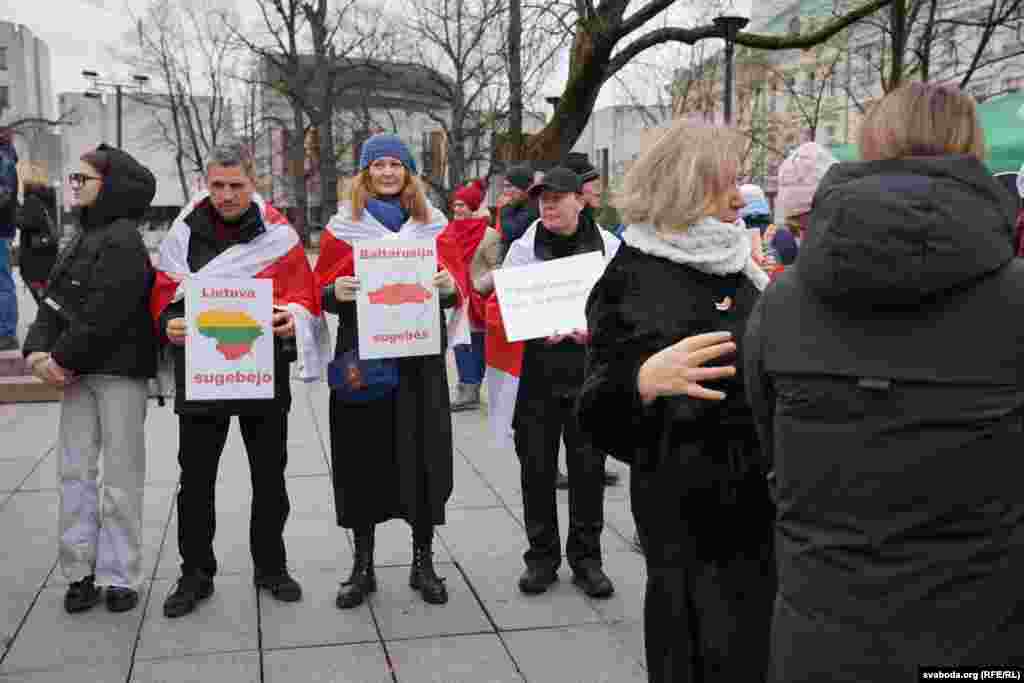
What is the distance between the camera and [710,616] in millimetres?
2434

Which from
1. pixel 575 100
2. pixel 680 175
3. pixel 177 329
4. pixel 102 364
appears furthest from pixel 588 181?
pixel 575 100

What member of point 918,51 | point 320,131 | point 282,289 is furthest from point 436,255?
point 320,131

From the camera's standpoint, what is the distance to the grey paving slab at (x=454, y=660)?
11.8 feet

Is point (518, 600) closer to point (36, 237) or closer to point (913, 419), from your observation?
point (913, 419)

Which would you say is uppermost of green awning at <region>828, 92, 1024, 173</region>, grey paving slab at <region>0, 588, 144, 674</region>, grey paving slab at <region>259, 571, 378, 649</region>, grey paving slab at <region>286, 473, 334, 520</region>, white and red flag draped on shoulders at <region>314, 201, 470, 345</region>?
green awning at <region>828, 92, 1024, 173</region>

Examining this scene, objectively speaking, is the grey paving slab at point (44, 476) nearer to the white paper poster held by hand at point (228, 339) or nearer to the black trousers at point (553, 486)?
the white paper poster held by hand at point (228, 339)

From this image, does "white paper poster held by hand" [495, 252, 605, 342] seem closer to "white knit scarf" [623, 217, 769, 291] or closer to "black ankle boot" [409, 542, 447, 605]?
"black ankle boot" [409, 542, 447, 605]

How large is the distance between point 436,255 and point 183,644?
6.46 ft

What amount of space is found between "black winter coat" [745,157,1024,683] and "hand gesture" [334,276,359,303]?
2736 mm

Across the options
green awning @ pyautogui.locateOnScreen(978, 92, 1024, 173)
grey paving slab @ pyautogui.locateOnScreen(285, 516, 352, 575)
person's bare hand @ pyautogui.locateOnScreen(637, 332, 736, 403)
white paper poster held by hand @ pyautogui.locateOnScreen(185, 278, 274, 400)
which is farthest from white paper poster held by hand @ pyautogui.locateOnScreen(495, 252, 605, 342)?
green awning @ pyautogui.locateOnScreen(978, 92, 1024, 173)

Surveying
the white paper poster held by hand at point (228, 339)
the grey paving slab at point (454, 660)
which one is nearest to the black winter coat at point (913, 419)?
the grey paving slab at point (454, 660)

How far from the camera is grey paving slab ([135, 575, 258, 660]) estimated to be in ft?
12.6

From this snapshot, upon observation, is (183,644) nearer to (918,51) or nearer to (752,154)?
(918,51)

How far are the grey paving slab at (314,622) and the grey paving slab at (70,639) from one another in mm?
554
